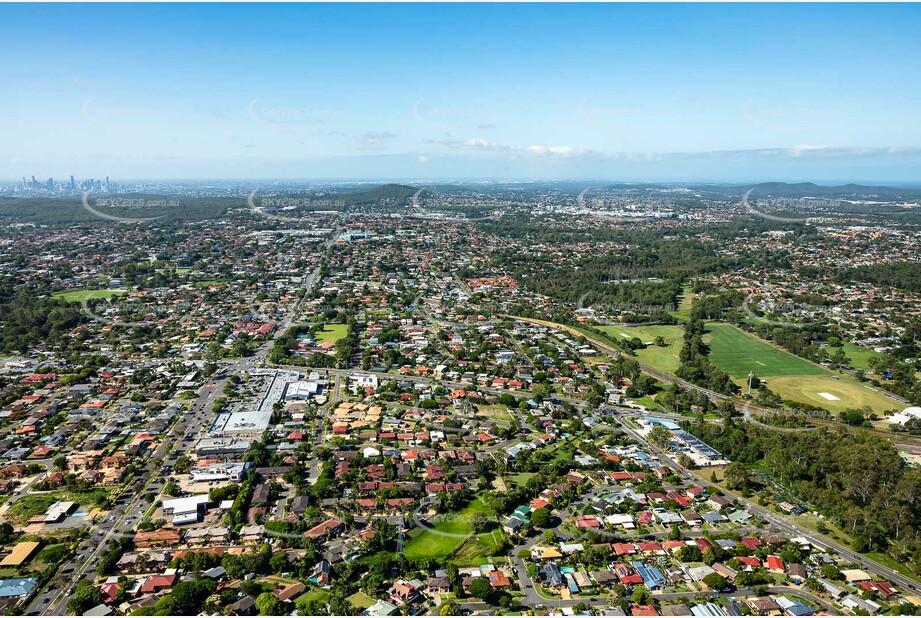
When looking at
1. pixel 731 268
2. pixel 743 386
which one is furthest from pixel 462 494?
pixel 731 268

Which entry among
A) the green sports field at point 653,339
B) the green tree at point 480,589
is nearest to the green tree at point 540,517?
the green tree at point 480,589

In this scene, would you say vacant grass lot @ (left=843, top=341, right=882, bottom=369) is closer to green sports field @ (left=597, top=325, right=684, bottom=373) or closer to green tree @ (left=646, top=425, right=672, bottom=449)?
green sports field @ (left=597, top=325, right=684, bottom=373)

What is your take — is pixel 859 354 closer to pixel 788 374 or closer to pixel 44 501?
pixel 788 374

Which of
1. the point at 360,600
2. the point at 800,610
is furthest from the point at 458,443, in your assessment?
the point at 800,610

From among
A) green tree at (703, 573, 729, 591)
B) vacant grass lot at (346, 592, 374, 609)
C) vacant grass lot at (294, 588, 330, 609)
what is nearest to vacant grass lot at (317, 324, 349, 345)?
vacant grass lot at (294, 588, 330, 609)

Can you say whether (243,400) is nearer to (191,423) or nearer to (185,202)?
(191,423)

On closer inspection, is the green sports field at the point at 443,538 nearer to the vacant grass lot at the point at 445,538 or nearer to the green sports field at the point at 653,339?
the vacant grass lot at the point at 445,538
